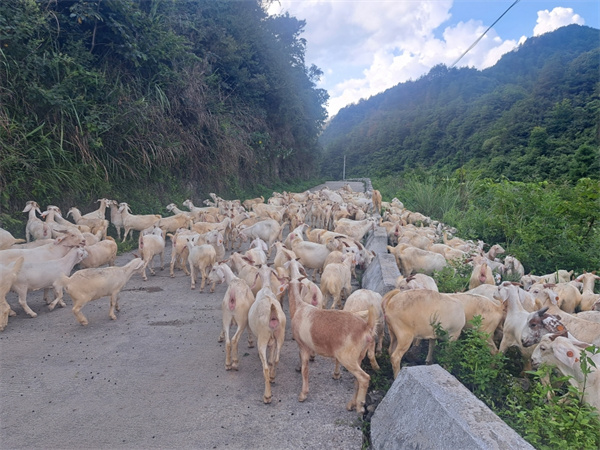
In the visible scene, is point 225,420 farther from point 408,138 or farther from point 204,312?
point 408,138

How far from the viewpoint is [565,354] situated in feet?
11.1

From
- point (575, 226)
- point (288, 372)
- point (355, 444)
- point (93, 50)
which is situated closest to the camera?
point (355, 444)

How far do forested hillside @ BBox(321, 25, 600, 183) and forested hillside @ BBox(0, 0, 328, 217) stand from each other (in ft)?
46.5

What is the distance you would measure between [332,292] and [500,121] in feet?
98.8

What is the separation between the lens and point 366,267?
759cm

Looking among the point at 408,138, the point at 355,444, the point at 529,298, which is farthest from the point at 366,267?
the point at 408,138

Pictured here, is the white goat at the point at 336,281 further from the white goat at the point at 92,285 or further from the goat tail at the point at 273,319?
the white goat at the point at 92,285

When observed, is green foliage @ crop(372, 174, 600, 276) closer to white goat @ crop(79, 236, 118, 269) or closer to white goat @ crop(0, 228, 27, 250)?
white goat @ crop(79, 236, 118, 269)

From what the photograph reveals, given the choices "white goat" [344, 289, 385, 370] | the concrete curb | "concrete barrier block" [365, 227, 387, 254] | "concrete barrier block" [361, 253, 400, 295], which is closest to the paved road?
the concrete curb

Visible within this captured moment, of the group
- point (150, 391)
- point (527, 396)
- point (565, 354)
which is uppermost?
point (565, 354)

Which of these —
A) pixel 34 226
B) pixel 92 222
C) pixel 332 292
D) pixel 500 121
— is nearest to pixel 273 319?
pixel 332 292

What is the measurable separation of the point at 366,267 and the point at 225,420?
14.8ft

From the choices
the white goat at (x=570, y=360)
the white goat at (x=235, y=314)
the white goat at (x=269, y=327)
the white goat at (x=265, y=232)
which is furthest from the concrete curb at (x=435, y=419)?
the white goat at (x=265, y=232)

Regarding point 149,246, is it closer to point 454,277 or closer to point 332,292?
point 332,292
